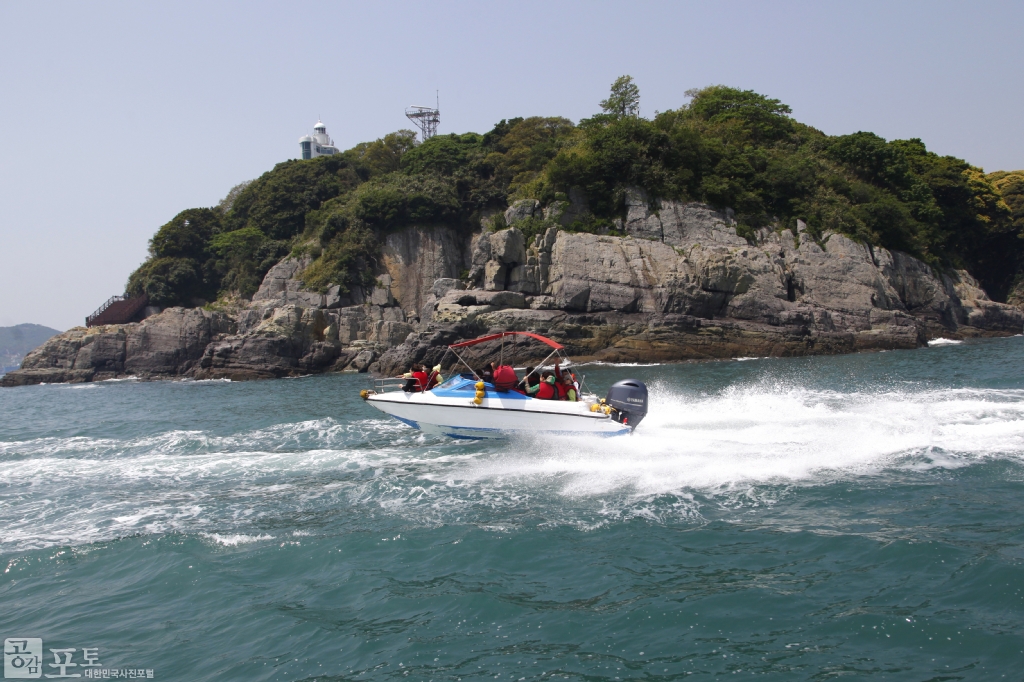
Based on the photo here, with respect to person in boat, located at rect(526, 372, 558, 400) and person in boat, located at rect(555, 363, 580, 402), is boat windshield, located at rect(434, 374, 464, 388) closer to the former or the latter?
person in boat, located at rect(526, 372, 558, 400)

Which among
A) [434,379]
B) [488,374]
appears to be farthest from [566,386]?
[434,379]

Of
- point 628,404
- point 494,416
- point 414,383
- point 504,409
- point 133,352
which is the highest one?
point 133,352

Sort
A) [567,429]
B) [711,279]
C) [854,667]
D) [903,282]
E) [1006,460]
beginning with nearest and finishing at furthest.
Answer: [854,667] < [1006,460] < [567,429] < [711,279] < [903,282]

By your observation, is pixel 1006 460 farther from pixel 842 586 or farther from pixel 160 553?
pixel 160 553

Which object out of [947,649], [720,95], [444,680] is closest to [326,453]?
[444,680]

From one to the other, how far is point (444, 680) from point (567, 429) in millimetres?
8985

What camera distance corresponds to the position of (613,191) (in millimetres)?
44938

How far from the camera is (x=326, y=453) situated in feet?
49.0

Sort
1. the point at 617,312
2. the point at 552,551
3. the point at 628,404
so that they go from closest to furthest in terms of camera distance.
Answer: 1. the point at 552,551
2. the point at 628,404
3. the point at 617,312

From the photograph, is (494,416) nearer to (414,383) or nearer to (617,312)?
(414,383)

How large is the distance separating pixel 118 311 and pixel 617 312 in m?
42.5

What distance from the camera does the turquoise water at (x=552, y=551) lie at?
6.19m

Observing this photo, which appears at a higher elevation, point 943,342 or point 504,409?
point 943,342

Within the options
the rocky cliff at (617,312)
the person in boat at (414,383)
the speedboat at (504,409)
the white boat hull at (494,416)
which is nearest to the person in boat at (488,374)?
the speedboat at (504,409)
